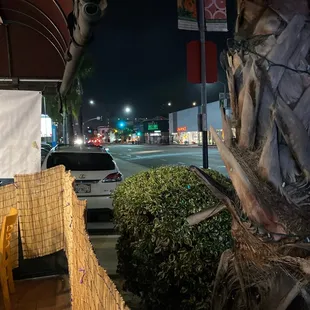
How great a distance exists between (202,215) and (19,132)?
329 centimetres

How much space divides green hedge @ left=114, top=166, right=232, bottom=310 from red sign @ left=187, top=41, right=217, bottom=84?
4.97 m

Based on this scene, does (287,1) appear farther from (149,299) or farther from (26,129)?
(26,129)

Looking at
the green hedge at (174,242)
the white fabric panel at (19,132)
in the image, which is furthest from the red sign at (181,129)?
the green hedge at (174,242)

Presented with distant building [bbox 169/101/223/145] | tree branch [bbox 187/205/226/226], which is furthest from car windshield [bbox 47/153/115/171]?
distant building [bbox 169/101/223/145]

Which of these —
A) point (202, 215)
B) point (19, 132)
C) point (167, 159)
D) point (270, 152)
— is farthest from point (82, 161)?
point (167, 159)

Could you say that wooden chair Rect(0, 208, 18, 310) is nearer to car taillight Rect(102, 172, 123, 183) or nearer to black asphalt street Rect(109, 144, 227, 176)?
car taillight Rect(102, 172, 123, 183)

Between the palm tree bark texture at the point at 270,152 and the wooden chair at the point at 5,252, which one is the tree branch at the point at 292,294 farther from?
the wooden chair at the point at 5,252

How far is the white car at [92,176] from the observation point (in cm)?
866

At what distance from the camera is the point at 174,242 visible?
3367 mm

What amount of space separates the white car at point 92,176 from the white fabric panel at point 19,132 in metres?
3.17

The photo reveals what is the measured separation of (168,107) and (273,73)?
92.2m

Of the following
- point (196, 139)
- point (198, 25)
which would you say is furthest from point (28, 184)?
point (196, 139)

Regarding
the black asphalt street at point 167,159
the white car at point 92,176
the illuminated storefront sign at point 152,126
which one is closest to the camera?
the white car at point 92,176

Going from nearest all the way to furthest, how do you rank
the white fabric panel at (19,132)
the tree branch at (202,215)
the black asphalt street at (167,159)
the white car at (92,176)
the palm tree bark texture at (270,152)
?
the palm tree bark texture at (270,152), the tree branch at (202,215), the white fabric panel at (19,132), the white car at (92,176), the black asphalt street at (167,159)
